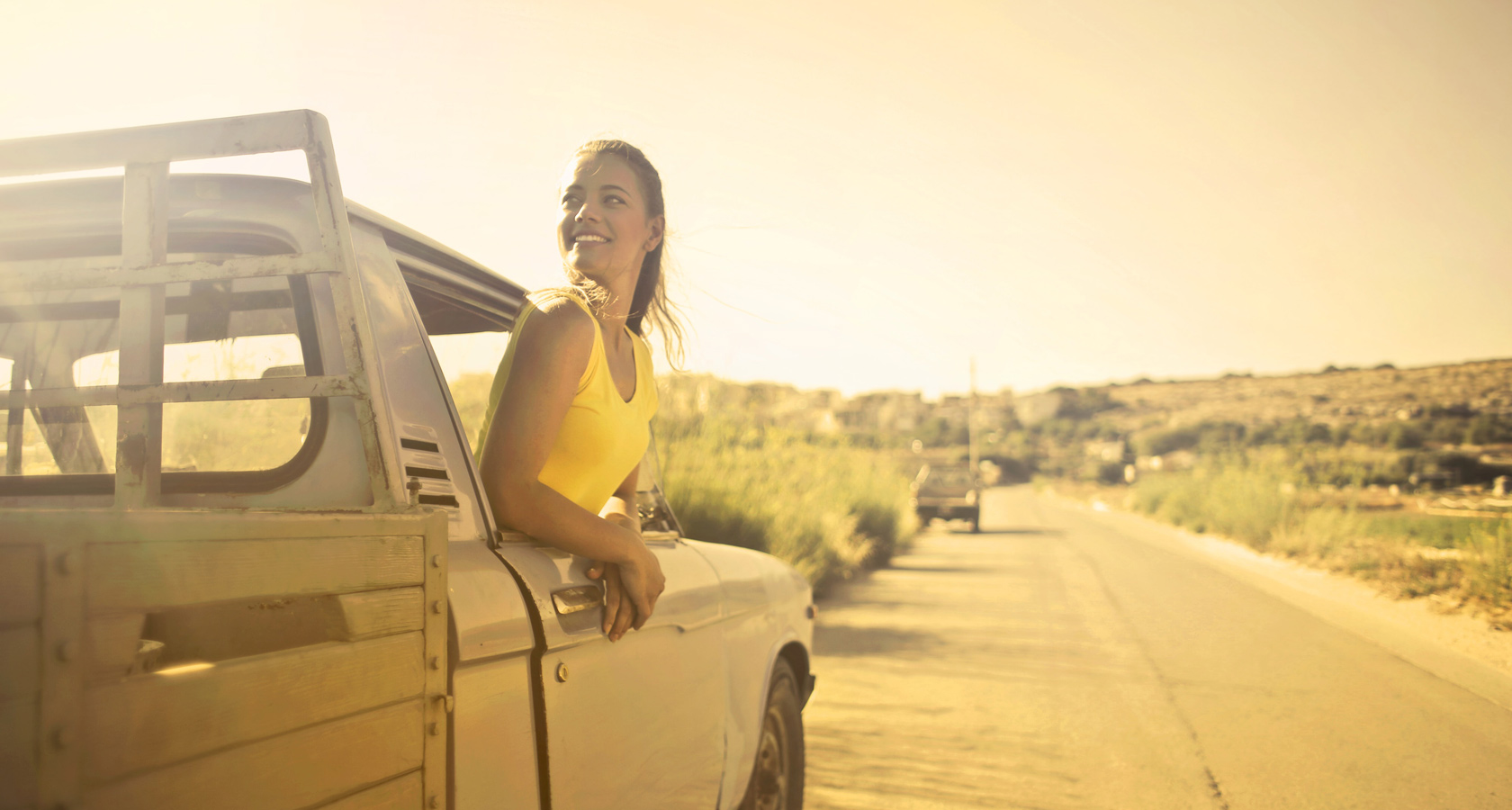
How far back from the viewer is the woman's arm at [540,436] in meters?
1.97

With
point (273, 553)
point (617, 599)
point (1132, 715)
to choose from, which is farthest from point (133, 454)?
point (1132, 715)

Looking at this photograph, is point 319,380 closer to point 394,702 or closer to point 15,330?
point 394,702

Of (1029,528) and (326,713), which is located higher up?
(326,713)

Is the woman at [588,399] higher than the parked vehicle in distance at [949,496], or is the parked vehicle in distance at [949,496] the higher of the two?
the woman at [588,399]

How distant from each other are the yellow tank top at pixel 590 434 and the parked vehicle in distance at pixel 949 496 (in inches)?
974

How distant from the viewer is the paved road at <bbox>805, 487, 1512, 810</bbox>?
4.46m

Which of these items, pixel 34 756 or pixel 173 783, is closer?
pixel 34 756

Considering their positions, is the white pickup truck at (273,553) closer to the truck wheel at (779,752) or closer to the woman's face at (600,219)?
the woman's face at (600,219)

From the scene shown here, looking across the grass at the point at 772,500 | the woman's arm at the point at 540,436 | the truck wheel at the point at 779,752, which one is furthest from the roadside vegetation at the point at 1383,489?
the woman's arm at the point at 540,436

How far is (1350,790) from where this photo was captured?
4445mm

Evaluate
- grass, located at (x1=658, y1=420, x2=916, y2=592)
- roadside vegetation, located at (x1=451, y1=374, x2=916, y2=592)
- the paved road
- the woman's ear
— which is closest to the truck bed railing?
the woman's ear

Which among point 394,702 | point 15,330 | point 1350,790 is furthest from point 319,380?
point 1350,790

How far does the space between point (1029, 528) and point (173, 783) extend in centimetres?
2703

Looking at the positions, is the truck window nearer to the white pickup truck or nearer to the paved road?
the white pickup truck
